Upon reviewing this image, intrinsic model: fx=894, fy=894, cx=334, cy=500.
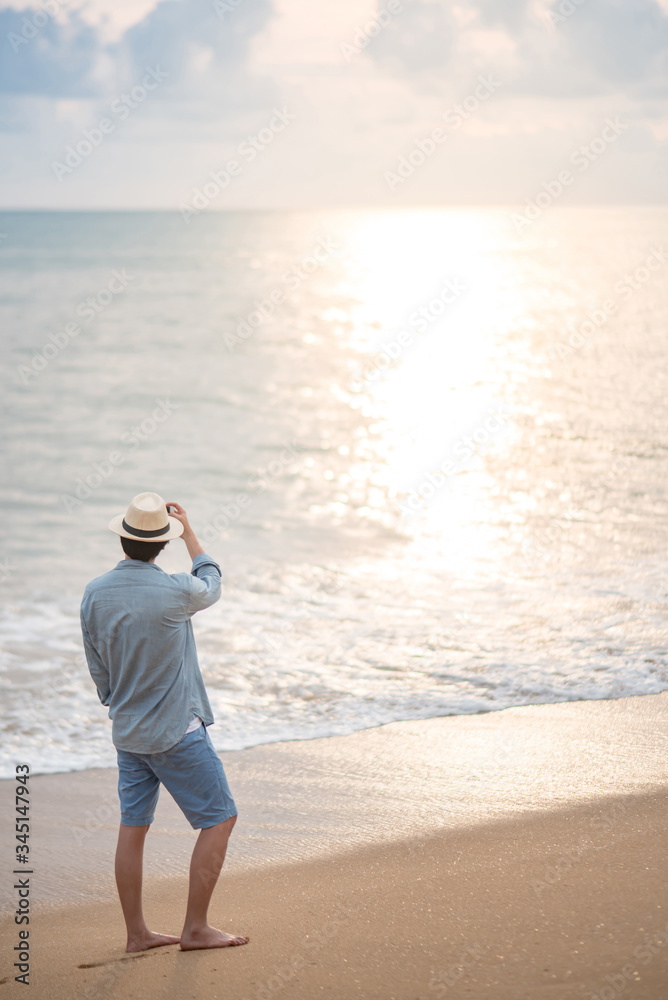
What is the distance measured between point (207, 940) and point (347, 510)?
31.3 ft

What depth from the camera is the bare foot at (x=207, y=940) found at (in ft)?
11.0

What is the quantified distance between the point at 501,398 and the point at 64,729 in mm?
17852

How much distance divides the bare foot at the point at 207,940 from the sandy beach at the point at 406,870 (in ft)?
0.14

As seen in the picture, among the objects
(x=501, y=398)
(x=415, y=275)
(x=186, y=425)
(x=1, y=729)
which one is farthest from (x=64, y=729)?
(x=415, y=275)

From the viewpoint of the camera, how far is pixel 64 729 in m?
6.27

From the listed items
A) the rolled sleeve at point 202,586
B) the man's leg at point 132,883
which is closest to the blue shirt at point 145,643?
the rolled sleeve at point 202,586

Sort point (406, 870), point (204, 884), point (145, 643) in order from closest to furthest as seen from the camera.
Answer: point (145, 643), point (204, 884), point (406, 870)

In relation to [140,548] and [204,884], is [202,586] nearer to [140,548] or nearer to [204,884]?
[140,548]

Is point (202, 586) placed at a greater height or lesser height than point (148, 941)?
greater

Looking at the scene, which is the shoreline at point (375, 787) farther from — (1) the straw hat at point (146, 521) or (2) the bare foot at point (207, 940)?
(1) the straw hat at point (146, 521)

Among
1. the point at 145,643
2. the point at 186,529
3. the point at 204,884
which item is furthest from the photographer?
the point at 186,529

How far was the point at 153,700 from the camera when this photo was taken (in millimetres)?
3248

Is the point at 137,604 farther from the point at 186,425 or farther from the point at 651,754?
the point at 186,425

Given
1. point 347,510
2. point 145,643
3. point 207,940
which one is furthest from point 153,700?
point 347,510
